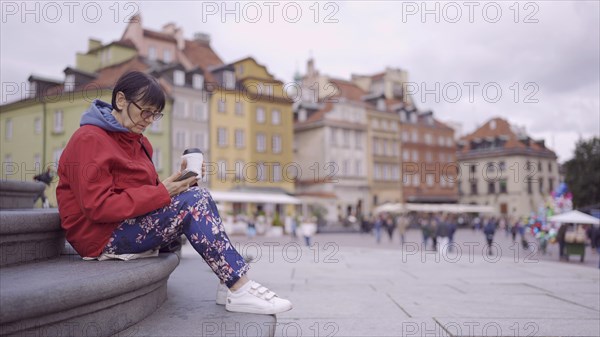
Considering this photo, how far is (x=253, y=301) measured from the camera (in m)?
3.09

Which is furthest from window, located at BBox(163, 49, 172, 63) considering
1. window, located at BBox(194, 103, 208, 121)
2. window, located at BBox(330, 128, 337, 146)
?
window, located at BBox(330, 128, 337, 146)

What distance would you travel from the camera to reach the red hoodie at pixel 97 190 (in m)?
2.76

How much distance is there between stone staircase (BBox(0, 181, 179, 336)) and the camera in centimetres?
203

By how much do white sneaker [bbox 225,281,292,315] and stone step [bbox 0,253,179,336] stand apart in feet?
1.33

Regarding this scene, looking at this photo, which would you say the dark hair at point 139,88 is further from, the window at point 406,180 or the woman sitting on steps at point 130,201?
the window at point 406,180

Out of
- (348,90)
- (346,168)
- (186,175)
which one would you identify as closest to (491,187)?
(348,90)

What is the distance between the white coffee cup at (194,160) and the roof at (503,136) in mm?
70706

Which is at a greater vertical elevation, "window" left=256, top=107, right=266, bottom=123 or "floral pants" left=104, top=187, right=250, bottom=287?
"window" left=256, top=107, right=266, bottom=123

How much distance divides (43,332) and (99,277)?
310 mm

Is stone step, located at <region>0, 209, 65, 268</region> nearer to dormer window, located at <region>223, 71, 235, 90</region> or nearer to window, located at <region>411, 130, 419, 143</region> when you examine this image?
dormer window, located at <region>223, 71, 235, 90</region>

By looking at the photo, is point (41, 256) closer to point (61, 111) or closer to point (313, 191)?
point (61, 111)

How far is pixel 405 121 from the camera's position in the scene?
63.8 m

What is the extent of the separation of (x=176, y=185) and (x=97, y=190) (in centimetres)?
41

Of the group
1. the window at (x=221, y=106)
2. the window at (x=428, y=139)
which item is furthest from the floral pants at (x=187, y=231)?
the window at (x=428, y=139)
